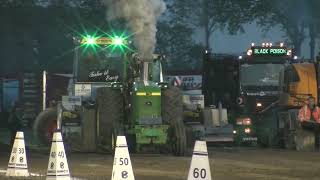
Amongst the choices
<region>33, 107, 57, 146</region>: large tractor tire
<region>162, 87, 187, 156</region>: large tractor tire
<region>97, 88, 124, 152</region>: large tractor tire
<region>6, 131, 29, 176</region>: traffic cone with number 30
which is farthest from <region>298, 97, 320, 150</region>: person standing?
<region>6, 131, 29, 176</region>: traffic cone with number 30

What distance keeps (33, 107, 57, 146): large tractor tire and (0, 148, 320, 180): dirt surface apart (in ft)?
4.85

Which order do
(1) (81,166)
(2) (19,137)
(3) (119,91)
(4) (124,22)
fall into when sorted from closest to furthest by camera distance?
(2) (19,137) < (1) (81,166) < (3) (119,91) < (4) (124,22)

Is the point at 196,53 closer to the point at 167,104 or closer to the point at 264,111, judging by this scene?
the point at 264,111

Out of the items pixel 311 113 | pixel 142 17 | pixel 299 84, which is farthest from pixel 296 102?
pixel 142 17

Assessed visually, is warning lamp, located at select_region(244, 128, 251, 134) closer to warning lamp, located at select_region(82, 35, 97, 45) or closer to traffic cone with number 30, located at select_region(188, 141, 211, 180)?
warning lamp, located at select_region(82, 35, 97, 45)

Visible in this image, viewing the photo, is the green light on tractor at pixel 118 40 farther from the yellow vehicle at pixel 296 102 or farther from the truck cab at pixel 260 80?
the truck cab at pixel 260 80

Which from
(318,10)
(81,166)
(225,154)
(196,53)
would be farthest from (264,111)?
(196,53)

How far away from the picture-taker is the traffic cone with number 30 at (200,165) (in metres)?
9.65

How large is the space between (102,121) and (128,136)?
2.65 ft

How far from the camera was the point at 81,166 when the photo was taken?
55.5 feet

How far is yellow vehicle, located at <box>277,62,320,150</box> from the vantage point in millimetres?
22531

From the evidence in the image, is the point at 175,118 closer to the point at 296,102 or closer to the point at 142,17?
the point at 142,17

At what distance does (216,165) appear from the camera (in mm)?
17125

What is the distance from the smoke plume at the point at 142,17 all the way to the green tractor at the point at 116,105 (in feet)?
1.51
